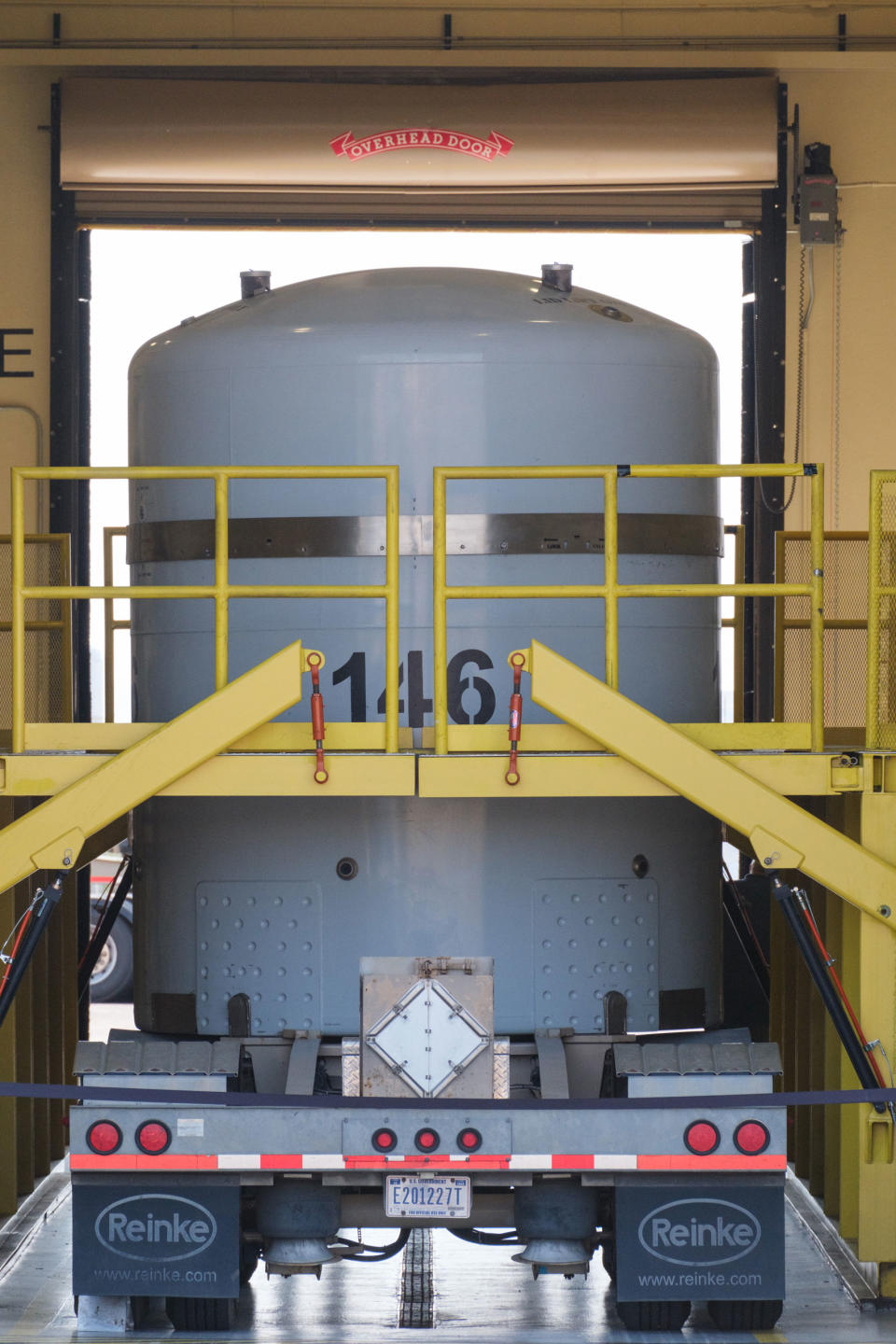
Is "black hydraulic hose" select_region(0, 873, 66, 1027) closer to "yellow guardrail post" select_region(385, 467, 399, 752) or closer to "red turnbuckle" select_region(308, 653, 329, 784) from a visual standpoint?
"red turnbuckle" select_region(308, 653, 329, 784)

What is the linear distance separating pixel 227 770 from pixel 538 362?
7.19ft

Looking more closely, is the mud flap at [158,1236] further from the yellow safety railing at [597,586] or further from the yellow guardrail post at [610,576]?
the yellow guardrail post at [610,576]

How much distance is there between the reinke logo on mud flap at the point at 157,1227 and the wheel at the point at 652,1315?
1.73 meters

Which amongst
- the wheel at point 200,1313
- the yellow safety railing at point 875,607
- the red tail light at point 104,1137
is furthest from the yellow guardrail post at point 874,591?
the wheel at point 200,1313

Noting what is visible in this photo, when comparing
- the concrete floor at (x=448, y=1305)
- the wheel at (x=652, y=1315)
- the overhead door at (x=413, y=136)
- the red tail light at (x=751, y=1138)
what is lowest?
the concrete floor at (x=448, y=1305)

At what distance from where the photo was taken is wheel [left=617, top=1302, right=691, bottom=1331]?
682 cm

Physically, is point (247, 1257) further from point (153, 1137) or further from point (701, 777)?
point (701, 777)

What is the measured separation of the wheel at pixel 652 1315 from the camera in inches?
268

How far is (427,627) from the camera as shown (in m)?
7.00

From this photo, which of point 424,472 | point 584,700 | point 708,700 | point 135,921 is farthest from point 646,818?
point 135,921

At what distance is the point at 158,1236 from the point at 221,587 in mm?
2489

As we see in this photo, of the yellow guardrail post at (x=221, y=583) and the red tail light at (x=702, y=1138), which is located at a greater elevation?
the yellow guardrail post at (x=221, y=583)

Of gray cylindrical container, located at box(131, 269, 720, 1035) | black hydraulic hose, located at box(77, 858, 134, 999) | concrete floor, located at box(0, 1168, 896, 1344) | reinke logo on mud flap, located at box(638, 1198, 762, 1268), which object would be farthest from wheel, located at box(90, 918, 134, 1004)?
reinke logo on mud flap, located at box(638, 1198, 762, 1268)

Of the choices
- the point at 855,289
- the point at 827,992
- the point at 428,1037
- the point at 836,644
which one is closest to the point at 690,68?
the point at 855,289
